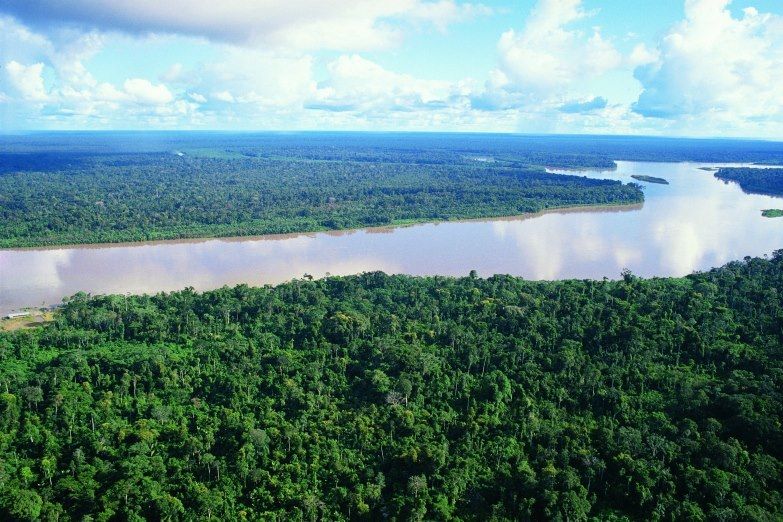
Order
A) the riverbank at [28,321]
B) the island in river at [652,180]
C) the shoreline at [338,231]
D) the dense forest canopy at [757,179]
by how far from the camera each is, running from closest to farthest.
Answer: the riverbank at [28,321], the shoreline at [338,231], the dense forest canopy at [757,179], the island in river at [652,180]

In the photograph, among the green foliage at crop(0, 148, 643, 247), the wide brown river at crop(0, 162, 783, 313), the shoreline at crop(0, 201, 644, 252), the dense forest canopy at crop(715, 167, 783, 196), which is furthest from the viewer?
the dense forest canopy at crop(715, 167, 783, 196)

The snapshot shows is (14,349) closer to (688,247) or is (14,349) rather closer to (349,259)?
(349,259)

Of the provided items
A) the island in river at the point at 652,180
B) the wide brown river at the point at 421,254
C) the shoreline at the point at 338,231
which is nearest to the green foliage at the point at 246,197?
the shoreline at the point at 338,231

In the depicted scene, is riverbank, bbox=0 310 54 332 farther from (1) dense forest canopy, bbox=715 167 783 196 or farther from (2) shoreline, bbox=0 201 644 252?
(1) dense forest canopy, bbox=715 167 783 196

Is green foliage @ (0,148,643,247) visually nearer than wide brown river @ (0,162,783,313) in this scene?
No

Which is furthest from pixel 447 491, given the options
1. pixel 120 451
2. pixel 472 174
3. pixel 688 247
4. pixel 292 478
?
pixel 472 174

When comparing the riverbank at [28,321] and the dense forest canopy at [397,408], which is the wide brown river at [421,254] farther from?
the dense forest canopy at [397,408]

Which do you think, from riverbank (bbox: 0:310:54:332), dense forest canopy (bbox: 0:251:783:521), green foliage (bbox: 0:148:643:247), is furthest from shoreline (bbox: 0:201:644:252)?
dense forest canopy (bbox: 0:251:783:521)
